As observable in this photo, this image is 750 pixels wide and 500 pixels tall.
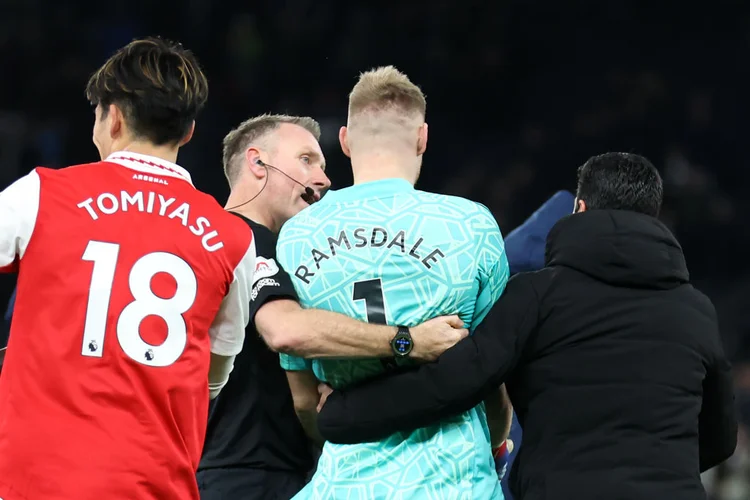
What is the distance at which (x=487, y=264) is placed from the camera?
312 centimetres

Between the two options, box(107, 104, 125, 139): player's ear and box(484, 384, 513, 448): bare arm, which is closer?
box(107, 104, 125, 139): player's ear

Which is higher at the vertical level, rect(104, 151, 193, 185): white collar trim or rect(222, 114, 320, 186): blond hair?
rect(104, 151, 193, 185): white collar trim

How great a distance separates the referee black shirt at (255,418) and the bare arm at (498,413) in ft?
2.35

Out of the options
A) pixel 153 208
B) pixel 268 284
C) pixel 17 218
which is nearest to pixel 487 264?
pixel 268 284

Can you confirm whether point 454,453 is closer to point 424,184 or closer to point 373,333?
point 373,333

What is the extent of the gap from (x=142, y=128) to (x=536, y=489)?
4.79ft

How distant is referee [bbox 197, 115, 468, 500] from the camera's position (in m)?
3.03

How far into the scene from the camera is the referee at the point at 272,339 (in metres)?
3.03

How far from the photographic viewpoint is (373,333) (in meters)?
3.00

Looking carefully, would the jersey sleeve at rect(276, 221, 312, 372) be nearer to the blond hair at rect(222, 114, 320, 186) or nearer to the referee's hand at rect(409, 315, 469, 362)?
the referee's hand at rect(409, 315, 469, 362)

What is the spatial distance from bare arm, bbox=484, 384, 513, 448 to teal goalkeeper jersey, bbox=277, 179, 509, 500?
194 mm

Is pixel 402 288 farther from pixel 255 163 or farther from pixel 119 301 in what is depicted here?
pixel 255 163

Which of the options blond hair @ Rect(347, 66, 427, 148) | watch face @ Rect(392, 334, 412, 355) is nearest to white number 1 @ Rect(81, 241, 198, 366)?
watch face @ Rect(392, 334, 412, 355)

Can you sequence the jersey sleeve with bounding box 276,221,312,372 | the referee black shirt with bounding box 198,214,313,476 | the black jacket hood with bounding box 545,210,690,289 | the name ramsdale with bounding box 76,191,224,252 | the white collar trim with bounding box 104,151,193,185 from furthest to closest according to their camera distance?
the referee black shirt with bounding box 198,214,313,476 → the jersey sleeve with bounding box 276,221,312,372 → the black jacket hood with bounding box 545,210,690,289 → the white collar trim with bounding box 104,151,193,185 → the name ramsdale with bounding box 76,191,224,252
